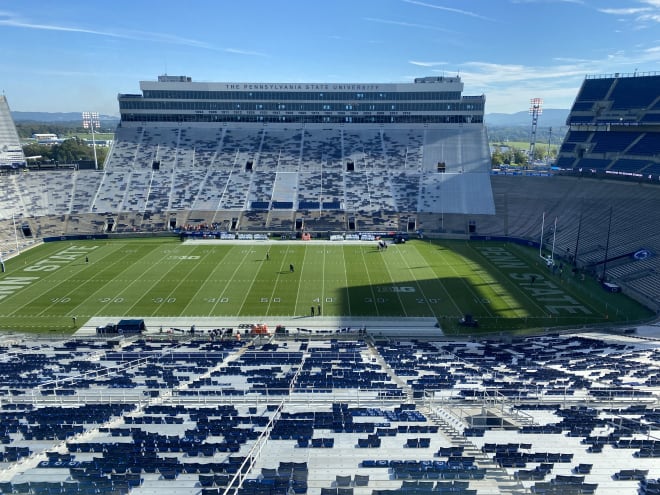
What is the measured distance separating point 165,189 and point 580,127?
64459 millimetres

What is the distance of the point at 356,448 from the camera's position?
14.2 metres

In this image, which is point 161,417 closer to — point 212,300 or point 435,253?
point 212,300

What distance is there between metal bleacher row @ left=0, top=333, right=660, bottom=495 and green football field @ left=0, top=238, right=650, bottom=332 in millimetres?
10354

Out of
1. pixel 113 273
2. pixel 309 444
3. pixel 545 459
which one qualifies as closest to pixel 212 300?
pixel 113 273

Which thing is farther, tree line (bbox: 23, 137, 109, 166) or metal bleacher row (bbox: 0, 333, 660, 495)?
tree line (bbox: 23, 137, 109, 166)

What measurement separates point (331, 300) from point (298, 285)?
495 centimetres

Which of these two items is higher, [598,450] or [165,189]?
[165,189]

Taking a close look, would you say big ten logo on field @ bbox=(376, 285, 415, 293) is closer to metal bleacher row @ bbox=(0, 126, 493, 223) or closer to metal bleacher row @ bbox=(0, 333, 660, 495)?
metal bleacher row @ bbox=(0, 333, 660, 495)

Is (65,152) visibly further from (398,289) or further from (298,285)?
(398,289)

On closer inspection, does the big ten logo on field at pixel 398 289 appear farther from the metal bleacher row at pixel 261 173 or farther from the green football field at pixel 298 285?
the metal bleacher row at pixel 261 173

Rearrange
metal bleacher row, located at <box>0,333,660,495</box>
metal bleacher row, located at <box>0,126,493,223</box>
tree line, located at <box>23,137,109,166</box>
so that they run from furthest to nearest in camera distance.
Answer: tree line, located at <box>23,137,109,166</box>, metal bleacher row, located at <box>0,126,493,223</box>, metal bleacher row, located at <box>0,333,660,495</box>

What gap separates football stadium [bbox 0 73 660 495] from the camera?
13.7 m

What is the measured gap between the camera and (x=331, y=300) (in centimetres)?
4138

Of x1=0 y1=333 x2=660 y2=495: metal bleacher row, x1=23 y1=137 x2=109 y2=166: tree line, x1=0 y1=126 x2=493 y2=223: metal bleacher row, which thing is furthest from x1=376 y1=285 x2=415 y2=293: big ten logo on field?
x1=23 y1=137 x2=109 y2=166: tree line
